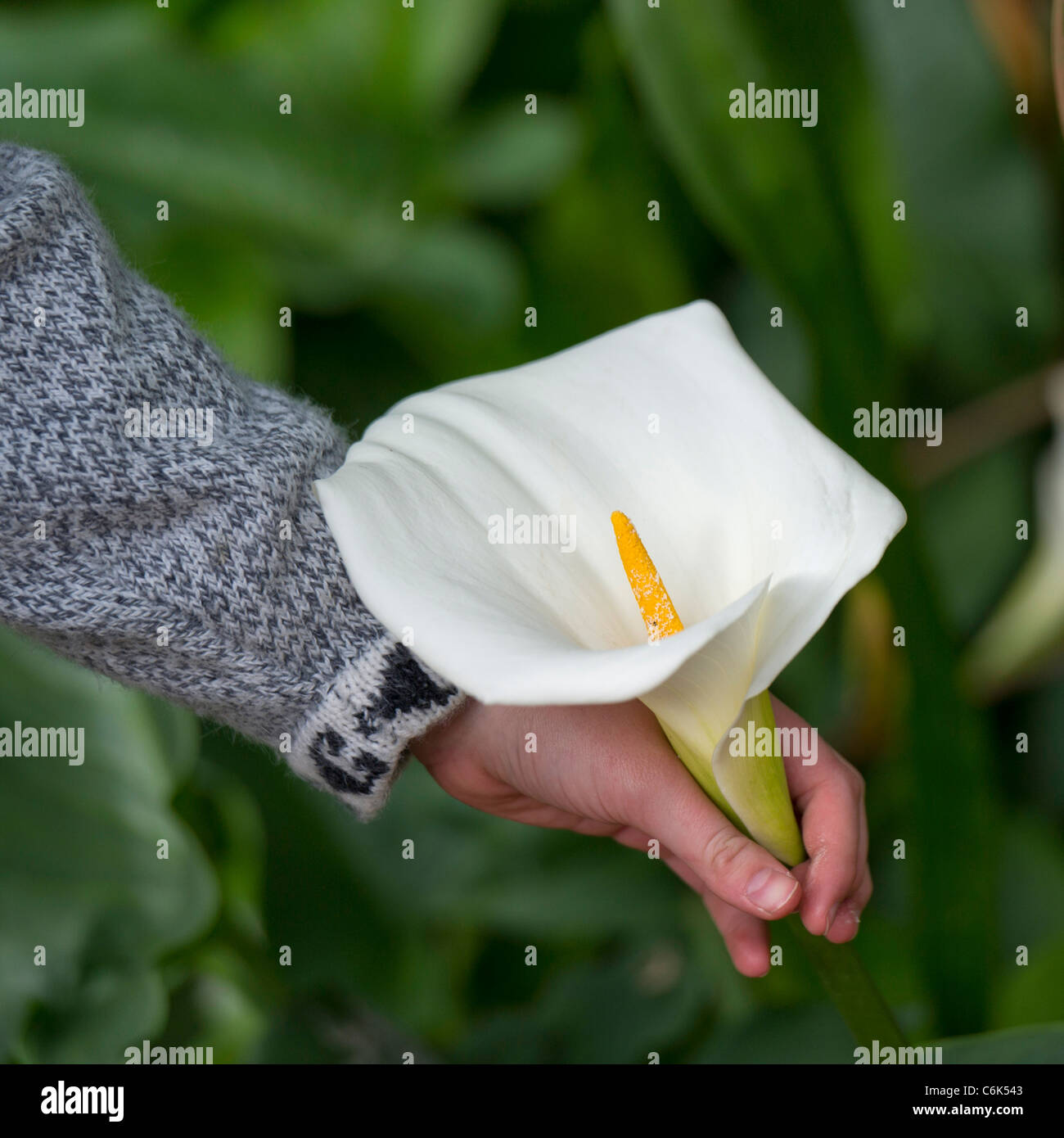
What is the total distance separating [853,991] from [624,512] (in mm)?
198

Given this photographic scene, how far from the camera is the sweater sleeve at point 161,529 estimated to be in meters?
0.46

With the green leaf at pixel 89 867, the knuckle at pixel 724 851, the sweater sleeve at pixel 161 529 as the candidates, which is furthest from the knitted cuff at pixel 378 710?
the green leaf at pixel 89 867

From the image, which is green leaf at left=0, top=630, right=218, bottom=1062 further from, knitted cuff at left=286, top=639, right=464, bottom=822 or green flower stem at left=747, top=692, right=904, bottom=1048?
green flower stem at left=747, top=692, right=904, bottom=1048

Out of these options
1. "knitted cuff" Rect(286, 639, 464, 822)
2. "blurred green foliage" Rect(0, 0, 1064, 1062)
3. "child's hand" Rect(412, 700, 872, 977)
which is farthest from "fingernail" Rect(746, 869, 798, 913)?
"blurred green foliage" Rect(0, 0, 1064, 1062)

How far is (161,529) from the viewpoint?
18.8 inches

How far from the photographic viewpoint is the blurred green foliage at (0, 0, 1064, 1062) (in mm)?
670

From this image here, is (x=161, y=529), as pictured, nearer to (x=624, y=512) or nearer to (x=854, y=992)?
(x=624, y=512)

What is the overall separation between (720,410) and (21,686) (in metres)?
0.48

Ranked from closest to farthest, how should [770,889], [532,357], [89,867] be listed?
[770,889] → [89,867] → [532,357]

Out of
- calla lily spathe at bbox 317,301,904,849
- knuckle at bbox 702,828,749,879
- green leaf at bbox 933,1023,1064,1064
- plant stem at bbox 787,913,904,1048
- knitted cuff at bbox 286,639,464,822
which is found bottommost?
green leaf at bbox 933,1023,1064,1064

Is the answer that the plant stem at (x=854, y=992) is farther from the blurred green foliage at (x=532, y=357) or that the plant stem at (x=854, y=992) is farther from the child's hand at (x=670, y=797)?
the blurred green foliage at (x=532, y=357)

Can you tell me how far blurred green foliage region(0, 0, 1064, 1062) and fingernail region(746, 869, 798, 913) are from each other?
1.03 feet

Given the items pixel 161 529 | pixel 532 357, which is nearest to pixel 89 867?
pixel 161 529

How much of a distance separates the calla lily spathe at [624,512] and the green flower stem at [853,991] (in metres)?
0.05
